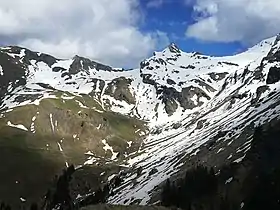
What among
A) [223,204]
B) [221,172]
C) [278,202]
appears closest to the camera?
[278,202]

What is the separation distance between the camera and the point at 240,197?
149750 millimetres

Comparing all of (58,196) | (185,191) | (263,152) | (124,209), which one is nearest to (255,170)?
(263,152)

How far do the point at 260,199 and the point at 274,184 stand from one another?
246 inches

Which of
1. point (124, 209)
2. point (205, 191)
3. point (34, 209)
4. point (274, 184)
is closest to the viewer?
point (124, 209)

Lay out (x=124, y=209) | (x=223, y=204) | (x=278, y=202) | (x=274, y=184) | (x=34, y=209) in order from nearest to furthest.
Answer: (x=124, y=209) < (x=278, y=202) < (x=274, y=184) < (x=223, y=204) < (x=34, y=209)

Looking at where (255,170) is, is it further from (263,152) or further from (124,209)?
(124,209)

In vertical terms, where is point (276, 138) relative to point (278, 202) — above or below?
above

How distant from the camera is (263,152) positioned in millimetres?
177250

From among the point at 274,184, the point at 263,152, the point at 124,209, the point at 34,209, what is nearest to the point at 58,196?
the point at 34,209

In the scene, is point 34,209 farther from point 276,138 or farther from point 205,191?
point 276,138

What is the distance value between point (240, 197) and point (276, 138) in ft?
127

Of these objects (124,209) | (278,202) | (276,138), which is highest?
(276,138)

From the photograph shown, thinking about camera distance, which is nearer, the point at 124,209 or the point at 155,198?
the point at 124,209

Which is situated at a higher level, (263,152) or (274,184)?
(263,152)
